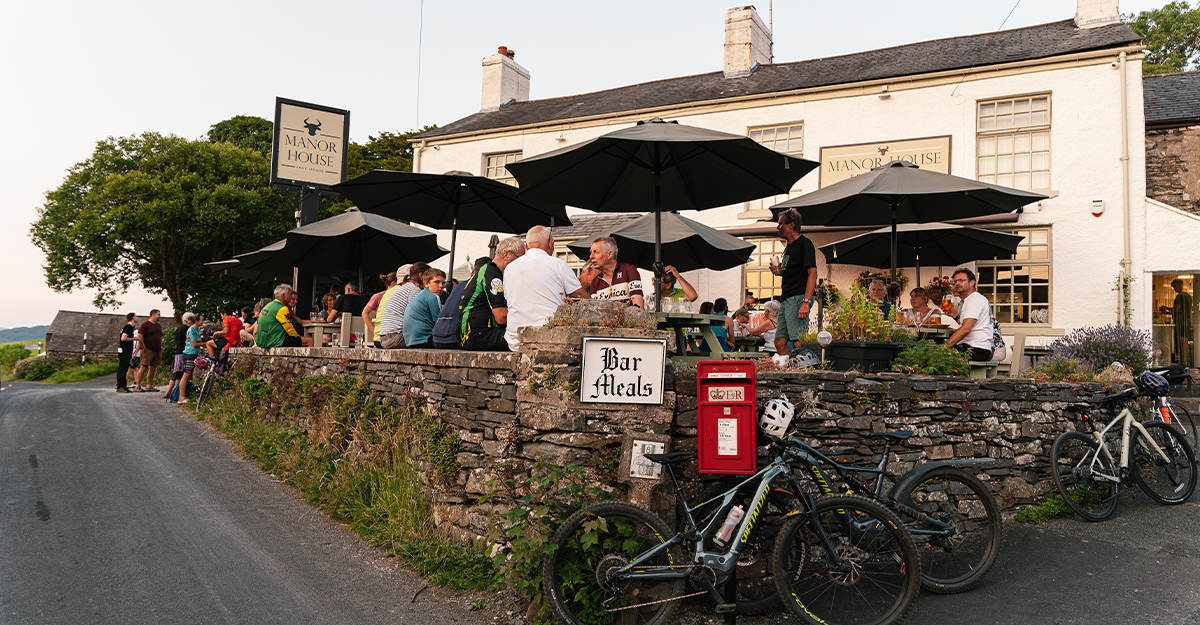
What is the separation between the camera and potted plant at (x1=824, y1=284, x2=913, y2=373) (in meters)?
5.69

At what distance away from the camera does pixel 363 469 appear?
6352 mm

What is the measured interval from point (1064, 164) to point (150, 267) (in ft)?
94.4

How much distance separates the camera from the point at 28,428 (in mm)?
10031

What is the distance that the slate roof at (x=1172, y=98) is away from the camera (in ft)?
45.2

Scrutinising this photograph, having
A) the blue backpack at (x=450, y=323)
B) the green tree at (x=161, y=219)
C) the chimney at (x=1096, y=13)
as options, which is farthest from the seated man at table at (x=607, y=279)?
the green tree at (x=161, y=219)

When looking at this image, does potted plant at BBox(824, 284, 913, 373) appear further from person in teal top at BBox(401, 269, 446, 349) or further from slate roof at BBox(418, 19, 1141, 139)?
slate roof at BBox(418, 19, 1141, 139)

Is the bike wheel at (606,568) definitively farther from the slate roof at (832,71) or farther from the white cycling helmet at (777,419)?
the slate roof at (832,71)

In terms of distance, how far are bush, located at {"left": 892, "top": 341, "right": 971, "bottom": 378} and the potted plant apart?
0.25 ft

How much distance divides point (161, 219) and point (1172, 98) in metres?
28.7

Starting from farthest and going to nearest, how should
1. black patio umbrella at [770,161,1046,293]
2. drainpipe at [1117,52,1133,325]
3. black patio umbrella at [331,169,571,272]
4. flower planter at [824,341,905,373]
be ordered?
drainpipe at [1117,52,1133,325]
black patio umbrella at [331,169,571,272]
black patio umbrella at [770,161,1046,293]
flower planter at [824,341,905,373]

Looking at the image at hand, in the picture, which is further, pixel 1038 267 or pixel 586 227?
pixel 586 227

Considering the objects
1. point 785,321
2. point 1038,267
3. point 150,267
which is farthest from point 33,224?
point 1038,267

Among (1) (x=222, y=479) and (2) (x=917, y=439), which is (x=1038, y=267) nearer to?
(2) (x=917, y=439)

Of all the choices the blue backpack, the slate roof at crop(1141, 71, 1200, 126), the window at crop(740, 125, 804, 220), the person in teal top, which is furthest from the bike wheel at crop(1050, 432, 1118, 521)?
the slate roof at crop(1141, 71, 1200, 126)
